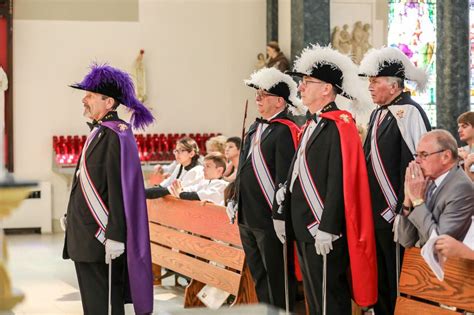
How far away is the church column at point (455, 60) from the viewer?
10.6 metres

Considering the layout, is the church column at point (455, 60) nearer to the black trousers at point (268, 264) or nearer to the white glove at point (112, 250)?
the black trousers at point (268, 264)

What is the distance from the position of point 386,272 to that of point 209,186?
248 cm

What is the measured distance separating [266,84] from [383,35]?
8.66 m

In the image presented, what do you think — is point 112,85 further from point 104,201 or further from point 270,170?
point 270,170

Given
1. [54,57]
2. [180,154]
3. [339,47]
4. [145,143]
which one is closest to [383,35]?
[339,47]

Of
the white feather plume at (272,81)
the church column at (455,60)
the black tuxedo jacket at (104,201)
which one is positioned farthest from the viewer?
the church column at (455,60)

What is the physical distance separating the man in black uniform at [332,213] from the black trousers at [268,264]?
24.2 inches

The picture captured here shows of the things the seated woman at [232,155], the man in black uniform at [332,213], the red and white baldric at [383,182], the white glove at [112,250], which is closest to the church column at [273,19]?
the seated woman at [232,155]

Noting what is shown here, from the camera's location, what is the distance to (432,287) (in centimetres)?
416

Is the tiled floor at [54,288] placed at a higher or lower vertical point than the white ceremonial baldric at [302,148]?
lower

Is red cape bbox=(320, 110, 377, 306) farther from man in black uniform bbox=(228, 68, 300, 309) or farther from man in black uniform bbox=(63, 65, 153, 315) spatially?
man in black uniform bbox=(63, 65, 153, 315)

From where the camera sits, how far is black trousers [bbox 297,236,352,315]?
15.6ft

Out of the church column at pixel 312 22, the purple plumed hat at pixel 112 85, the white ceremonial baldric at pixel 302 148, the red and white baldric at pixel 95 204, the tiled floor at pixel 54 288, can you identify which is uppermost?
the church column at pixel 312 22

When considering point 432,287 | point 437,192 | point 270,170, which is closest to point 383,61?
point 270,170
